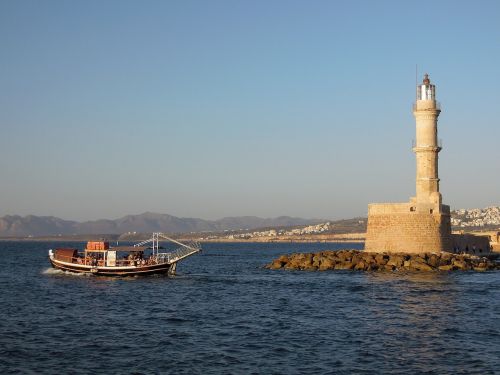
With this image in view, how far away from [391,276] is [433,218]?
336 inches

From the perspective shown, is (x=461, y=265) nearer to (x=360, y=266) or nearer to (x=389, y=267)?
(x=389, y=267)

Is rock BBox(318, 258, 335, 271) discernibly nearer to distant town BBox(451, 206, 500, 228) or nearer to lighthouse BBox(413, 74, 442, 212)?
lighthouse BBox(413, 74, 442, 212)

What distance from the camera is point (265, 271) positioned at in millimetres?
59094

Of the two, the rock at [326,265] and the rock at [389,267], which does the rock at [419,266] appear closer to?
the rock at [389,267]

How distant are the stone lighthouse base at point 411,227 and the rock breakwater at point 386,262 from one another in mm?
1092

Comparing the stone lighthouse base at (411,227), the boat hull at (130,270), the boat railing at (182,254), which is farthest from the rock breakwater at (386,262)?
the boat hull at (130,270)

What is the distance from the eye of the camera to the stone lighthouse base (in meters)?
55.1

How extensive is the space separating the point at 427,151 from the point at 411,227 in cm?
628

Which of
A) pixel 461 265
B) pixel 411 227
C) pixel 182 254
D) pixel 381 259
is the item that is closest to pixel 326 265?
pixel 381 259

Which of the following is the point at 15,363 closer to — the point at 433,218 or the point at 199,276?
the point at 199,276

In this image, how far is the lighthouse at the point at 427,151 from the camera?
56375mm

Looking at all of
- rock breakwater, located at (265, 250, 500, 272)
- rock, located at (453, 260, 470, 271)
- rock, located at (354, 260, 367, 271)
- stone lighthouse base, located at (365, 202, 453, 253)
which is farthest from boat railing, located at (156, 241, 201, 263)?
rock, located at (453, 260, 470, 271)

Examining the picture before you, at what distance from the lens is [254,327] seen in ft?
91.7

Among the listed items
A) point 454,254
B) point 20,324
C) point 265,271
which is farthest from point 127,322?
point 454,254
